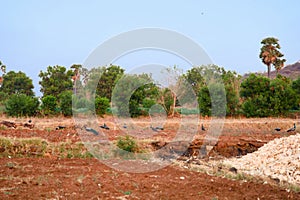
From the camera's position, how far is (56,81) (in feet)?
99.6

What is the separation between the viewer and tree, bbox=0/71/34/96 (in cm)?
3166

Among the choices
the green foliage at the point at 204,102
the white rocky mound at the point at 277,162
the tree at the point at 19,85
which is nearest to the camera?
the white rocky mound at the point at 277,162

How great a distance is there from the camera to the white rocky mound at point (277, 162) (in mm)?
7891

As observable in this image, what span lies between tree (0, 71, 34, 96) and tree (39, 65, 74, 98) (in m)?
1.48

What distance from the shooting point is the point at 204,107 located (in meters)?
22.8

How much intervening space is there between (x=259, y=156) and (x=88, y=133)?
19.5 feet

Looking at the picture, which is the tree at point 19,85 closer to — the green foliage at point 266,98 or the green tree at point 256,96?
the green tree at point 256,96

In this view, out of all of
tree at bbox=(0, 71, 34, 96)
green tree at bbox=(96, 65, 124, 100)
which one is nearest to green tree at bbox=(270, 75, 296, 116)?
green tree at bbox=(96, 65, 124, 100)

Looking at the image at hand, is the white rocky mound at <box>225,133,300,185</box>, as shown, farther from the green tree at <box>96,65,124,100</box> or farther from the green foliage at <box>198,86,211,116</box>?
the green tree at <box>96,65,124,100</box>

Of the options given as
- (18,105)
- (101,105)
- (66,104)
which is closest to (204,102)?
(101,105)

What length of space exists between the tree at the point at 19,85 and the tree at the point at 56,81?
1.48m

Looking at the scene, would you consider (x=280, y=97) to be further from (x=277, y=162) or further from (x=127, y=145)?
(x=127, y=145)

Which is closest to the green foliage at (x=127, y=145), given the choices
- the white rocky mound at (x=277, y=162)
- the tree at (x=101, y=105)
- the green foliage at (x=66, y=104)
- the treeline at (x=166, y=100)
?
the white rocky mound at (x=277, y=162)

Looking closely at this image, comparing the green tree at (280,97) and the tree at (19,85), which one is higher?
the tree at (19,85)
